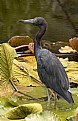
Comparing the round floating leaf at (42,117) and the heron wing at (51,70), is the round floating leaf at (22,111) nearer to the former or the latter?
the round floating leaf at (42,117)

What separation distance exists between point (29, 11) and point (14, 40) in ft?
14.0

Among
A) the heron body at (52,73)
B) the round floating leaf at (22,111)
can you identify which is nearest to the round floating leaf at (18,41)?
the heron body at (52,73)

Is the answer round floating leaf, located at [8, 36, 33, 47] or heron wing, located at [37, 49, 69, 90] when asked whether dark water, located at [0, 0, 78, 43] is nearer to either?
round floating leaf, located at [8, 36, 33, 47]

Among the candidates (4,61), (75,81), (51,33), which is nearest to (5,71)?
(4,61)

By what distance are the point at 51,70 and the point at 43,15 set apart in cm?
497

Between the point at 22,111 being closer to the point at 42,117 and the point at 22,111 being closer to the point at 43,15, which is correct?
the point at 42,117

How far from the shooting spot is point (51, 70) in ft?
10.9

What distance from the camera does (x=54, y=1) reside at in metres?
10.6

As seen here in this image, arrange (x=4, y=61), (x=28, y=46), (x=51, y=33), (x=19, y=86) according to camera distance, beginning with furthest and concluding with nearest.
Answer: (x=51, y=33), (x=28, y=46), (x=19, y=86), (x=4, y=61)

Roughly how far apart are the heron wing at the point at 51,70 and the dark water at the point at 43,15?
100.0 inches

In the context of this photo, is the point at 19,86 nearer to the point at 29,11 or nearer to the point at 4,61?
the point at 4,61

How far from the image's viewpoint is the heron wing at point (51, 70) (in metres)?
3.22

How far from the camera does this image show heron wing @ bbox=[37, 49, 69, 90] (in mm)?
3217

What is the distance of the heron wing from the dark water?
2.54m
